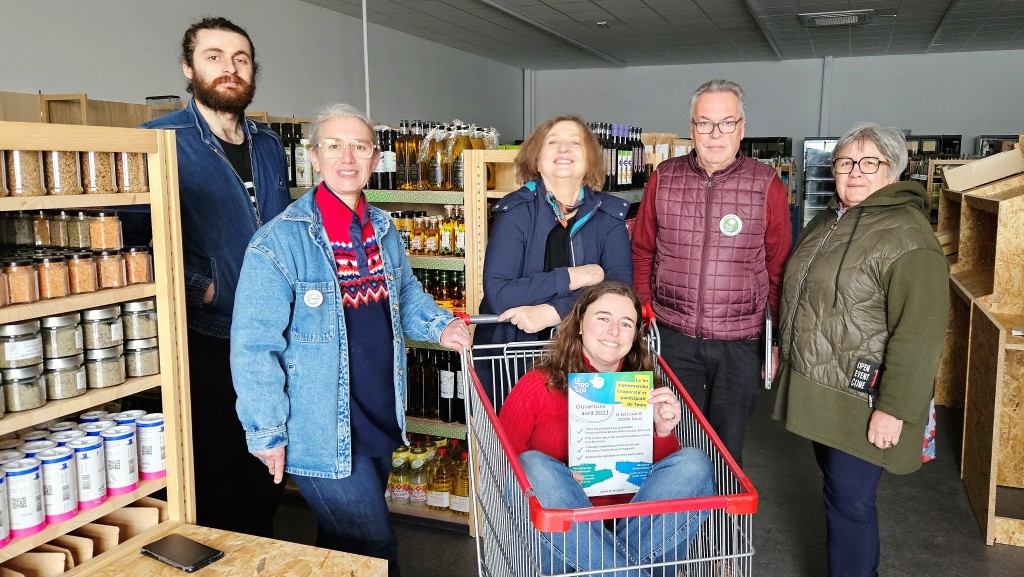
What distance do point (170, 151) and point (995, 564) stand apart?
141 inches

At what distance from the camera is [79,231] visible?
1.87 metres

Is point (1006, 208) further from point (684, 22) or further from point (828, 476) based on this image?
point (684, 22)

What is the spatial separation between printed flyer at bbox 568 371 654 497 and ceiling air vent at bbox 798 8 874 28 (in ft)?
33.2

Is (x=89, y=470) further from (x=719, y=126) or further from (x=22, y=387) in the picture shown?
(x=719, y=126)

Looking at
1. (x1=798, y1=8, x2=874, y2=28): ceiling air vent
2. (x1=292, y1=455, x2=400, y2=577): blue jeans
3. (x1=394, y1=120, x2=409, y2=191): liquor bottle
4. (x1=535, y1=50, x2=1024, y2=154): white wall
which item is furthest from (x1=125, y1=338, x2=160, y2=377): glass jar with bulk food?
(x1=535, y1=50, x2=1024, y2=154): white wall

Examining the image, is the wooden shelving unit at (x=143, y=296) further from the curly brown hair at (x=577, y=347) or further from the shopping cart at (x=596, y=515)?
the curly brown hair at (x=577, y=347)

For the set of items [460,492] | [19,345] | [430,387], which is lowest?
[460,492]

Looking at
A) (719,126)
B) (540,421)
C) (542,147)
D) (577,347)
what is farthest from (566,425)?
(719,126)

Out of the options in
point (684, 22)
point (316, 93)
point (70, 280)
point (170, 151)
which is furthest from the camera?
point (684, 22)

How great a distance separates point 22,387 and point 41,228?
1.51ft

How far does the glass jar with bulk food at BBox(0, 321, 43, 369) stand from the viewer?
162cm

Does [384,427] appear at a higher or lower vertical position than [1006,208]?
lower

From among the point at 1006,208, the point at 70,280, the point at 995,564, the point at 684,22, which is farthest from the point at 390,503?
the point at 684,22

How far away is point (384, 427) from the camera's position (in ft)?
7.20
